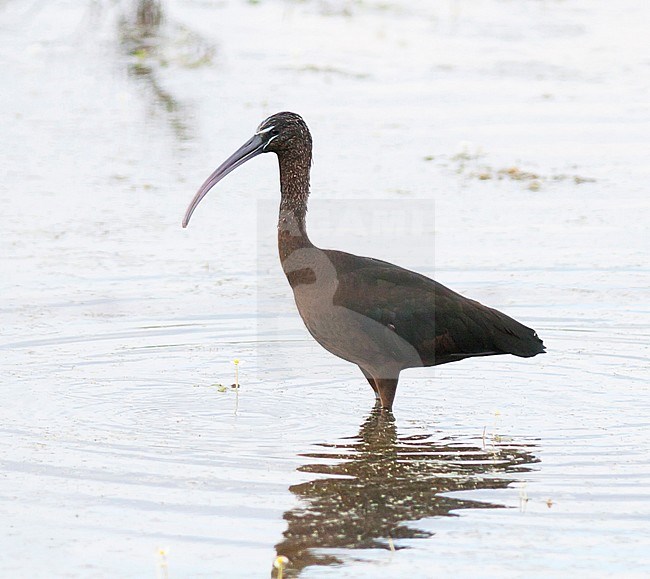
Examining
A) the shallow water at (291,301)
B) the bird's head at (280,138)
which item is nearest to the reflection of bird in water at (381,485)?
the shallow water at (291,301)

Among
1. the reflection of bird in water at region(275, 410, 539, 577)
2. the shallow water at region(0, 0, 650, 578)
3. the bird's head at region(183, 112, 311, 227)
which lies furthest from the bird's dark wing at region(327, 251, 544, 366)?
the bird's head at region(183, 112, 311, 227)

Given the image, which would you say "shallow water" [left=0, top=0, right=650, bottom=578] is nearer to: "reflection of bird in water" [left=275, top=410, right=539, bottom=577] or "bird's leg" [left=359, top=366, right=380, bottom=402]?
"reflection of bird in water" [left=275, top=410, right=539, bottom=577]

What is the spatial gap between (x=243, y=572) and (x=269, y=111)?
8.85m

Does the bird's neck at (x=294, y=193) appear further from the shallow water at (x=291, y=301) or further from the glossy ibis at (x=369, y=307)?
the shallow water at (x=291, y=301)

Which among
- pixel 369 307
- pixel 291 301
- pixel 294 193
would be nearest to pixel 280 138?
pixel 294 193

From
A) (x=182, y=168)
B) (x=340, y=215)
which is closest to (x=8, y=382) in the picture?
(x=340, y=215)

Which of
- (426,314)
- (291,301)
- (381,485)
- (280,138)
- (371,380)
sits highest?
(280,138)

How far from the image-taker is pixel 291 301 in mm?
8852

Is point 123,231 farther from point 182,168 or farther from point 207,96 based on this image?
point 207,96

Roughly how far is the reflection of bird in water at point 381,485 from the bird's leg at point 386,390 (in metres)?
0.06

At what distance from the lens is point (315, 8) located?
61.4 ft

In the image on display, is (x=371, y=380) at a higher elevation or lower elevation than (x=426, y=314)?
lower

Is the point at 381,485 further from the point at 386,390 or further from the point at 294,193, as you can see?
the point at 294,193

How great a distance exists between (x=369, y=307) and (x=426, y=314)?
13.7 inches
